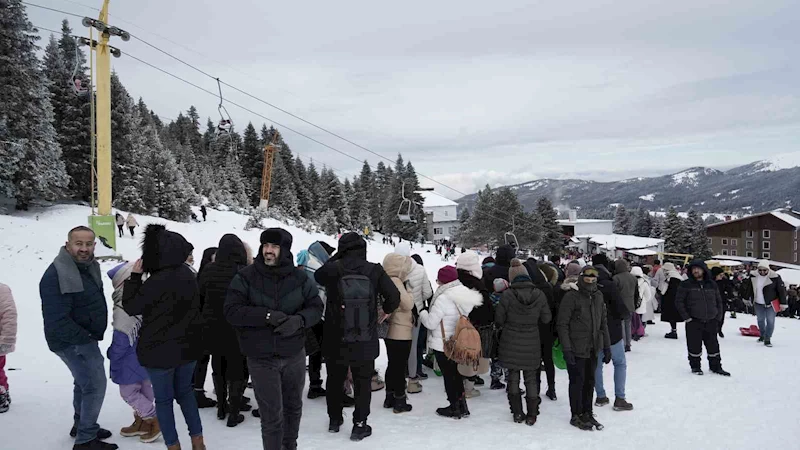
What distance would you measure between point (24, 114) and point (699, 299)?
90.3ft

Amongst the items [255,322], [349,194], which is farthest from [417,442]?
[349,194]

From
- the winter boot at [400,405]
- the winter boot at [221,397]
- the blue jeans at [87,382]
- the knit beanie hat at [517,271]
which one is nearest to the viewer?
the blue jeans at [87,382]

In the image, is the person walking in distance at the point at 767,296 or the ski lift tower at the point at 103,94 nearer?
the person walking in distance at the point at 767,296

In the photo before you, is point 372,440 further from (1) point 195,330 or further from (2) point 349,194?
(2) point 349,194

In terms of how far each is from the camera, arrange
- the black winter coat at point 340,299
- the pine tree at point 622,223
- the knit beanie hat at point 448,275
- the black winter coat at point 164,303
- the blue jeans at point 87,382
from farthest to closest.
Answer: the pine tree at point 622,223, the knit beanie hat at point 448,275, the black winter coat at point 340,299, the blue jeans at point 87,382, the black winter coat at point 164,303

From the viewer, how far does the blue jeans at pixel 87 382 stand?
14.1ft

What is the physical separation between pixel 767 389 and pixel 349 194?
206 feet

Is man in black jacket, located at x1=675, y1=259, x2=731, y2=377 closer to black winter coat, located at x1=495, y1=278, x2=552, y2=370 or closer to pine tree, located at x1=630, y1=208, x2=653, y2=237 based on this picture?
black winter coat, located at x1=495, y1=278, x2=552, y2=370

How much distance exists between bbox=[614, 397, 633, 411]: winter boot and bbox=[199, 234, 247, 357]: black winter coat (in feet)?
15.6

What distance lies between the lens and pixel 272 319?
3779 mm

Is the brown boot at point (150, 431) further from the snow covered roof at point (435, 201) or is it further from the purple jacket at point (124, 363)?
the snow covered roof at point (435, 201)

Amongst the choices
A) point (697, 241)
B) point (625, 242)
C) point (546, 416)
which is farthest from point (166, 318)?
point (697, 241)

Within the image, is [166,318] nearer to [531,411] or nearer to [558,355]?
[531,411]

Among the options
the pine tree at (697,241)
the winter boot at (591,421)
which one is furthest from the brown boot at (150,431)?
the pine tree at (697,241)
